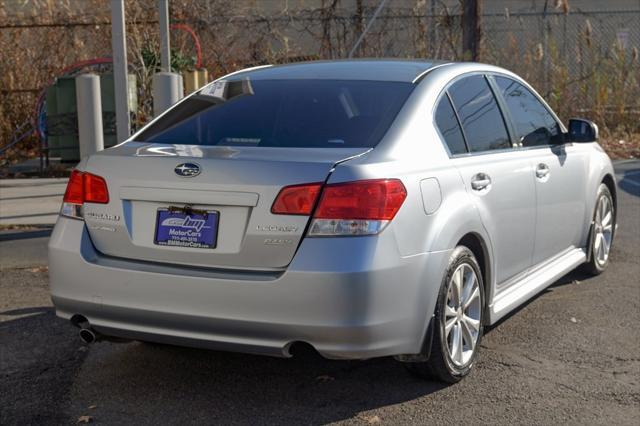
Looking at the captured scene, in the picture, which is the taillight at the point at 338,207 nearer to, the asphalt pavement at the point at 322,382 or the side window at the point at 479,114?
the asphalt pavement at the point at 322,382

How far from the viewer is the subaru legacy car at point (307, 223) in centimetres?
412

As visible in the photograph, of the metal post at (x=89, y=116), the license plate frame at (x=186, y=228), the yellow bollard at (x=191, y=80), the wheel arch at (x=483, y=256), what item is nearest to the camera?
the license plate frame at (x=186, y=228)

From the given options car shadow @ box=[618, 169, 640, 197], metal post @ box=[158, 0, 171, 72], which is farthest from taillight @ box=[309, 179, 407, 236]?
car shadow @ box=[618, 169, 640, 197]

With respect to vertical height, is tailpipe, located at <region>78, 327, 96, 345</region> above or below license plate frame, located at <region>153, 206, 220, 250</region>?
below

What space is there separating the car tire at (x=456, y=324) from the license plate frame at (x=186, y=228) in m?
1.13

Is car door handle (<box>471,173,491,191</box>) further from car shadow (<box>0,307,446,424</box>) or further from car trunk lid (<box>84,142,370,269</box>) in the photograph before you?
car shadow (<box>0,307,446,424</box>)

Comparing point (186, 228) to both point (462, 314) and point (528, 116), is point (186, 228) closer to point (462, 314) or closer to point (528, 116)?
point (462, 314)

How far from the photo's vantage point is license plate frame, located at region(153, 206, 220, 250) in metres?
4.27

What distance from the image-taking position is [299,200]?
A: 4.15 m

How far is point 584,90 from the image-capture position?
17.5 m

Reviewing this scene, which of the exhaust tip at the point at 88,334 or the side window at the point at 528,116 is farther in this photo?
the side window at the point at 528,116

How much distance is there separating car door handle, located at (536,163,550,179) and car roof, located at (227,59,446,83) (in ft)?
3.04

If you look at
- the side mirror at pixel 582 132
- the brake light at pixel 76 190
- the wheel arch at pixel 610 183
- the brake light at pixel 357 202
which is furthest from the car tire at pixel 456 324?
the wheel arch at pixel 610 183

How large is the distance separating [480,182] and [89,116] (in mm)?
6730
